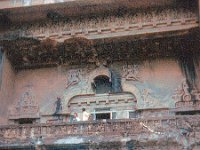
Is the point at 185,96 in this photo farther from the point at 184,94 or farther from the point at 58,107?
the point at 58,107

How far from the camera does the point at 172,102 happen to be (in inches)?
436

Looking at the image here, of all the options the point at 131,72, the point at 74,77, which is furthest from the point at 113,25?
the point at 74,77

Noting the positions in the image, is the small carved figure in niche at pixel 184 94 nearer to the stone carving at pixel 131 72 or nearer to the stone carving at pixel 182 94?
the stone carving at pixel 182 94

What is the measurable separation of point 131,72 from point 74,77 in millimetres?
1778

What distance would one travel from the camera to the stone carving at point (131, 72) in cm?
1174

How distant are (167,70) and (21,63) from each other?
4.65 metres

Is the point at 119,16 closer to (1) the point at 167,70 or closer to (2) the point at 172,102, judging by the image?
(1) the point at 167,70

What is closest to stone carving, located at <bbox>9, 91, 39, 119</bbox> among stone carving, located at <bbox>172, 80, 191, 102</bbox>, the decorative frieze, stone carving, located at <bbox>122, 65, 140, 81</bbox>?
the decorative frieze

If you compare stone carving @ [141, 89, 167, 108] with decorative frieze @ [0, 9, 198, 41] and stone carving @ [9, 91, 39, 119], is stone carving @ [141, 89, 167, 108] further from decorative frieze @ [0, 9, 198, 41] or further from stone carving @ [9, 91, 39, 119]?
stone carving @ [9, 91, 39, 119]

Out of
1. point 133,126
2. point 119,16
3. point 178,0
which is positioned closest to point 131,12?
point 119,16

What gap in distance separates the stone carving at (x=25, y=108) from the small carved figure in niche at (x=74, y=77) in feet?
3.89

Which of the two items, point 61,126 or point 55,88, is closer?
point 61,126

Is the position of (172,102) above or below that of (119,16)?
below

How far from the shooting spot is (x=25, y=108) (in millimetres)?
11773
